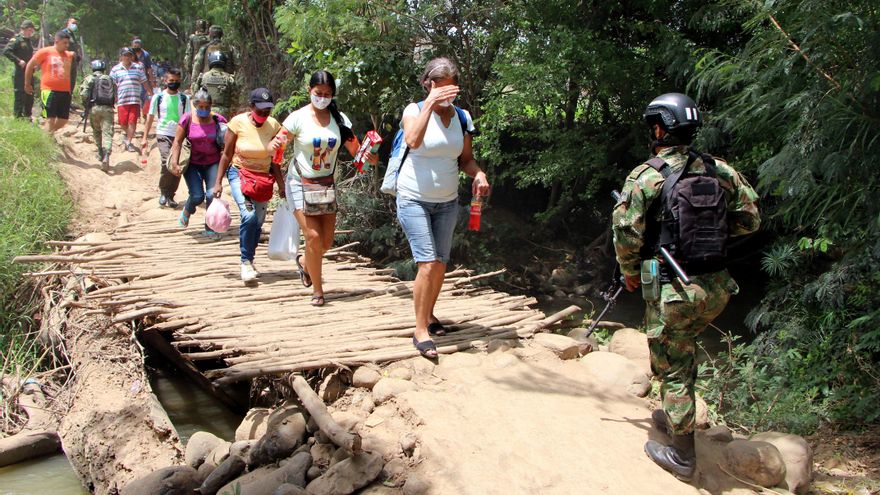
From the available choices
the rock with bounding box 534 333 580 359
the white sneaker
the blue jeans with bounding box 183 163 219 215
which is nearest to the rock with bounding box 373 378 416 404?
the rock with bounding box 534 333 580 359

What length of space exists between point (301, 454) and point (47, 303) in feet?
14.6

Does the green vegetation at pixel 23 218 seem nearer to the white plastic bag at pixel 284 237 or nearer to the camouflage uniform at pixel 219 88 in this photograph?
the camouflage uniform at pixel 219 88

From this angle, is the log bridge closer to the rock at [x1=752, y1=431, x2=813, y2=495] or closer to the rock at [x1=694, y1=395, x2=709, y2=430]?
the rock at [x1=694, y1=395, x2=709, y2=430]

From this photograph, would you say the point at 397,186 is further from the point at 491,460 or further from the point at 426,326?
the point at 491,460

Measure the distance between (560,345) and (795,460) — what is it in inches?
68.0

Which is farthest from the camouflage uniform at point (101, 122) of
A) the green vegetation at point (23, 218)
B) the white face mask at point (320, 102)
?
the white face mask at point (320, 102)

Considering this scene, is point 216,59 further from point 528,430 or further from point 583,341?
point 528,430

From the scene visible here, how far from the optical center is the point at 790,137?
18.4 feet

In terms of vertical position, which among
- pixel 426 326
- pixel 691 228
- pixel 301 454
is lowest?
pixel 301 454

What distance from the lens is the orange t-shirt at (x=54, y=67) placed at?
1041 cm

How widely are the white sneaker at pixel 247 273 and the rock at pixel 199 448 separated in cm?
194

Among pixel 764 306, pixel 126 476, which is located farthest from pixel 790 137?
pixel 126 476

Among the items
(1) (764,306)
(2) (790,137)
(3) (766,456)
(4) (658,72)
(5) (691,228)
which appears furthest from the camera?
(4) (658,72)

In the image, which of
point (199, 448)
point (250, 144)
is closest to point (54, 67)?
point (250, 144)
